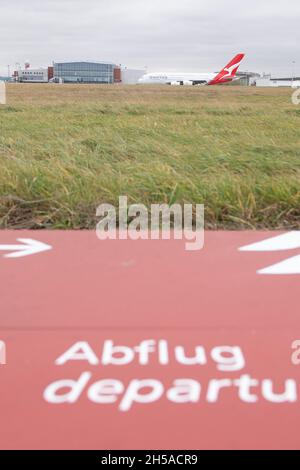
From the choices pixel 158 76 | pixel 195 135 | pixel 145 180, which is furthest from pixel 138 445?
pixel 158 76

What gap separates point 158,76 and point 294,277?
76.6 meters

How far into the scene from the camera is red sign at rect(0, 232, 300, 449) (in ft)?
5.29

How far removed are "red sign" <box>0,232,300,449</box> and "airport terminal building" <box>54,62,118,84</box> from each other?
114m

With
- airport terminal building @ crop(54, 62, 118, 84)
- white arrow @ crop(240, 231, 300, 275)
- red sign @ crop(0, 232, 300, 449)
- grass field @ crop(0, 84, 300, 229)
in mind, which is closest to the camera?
red sign @ crop(0, 232, 300, 449)

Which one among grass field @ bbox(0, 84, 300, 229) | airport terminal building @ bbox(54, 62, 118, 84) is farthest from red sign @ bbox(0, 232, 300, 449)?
airport terminal building @ bbox(54, 62, 118, 84)

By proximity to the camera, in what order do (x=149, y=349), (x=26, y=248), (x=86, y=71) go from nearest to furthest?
1. (x=149, y=349)
2. (x=26, y=248)
3. (x=86, y=71)

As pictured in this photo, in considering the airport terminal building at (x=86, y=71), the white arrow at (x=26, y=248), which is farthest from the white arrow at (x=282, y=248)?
A: the airport terminal building at (x=86, y=71)

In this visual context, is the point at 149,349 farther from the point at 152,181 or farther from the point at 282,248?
the point at 152,181

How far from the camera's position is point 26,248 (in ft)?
10.1

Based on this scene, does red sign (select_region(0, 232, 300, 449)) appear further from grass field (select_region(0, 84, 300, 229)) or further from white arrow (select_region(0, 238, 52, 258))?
grass field (select_region(0, 84, 300, 229))

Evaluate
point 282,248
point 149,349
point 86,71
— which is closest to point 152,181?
point 282,248

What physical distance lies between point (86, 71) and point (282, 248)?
A: 417 ft

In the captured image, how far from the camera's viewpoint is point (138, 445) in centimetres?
156
